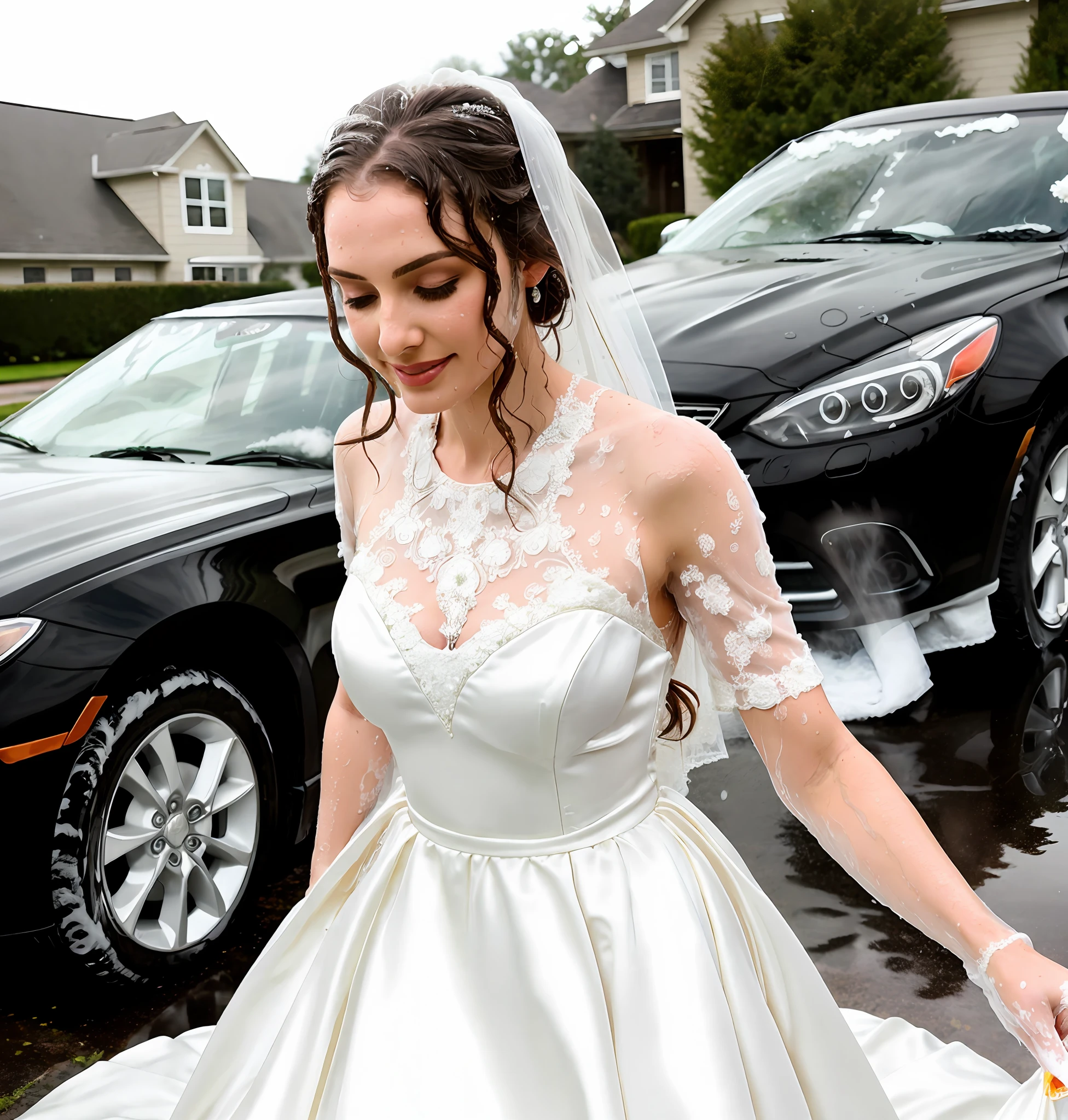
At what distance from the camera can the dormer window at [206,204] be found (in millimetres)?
9586

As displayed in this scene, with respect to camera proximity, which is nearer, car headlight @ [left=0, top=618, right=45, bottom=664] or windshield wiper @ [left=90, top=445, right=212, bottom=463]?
car headlight @ [left=0, top=618, right=45, bottom=664]

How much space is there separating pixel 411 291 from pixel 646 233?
16.1 metres

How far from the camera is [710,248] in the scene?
516 centimetres

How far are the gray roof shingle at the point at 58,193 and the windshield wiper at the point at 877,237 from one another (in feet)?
18.2

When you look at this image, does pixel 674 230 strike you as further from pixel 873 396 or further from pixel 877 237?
pixel 873 396

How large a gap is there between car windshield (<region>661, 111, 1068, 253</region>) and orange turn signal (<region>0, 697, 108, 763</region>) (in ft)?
11.8

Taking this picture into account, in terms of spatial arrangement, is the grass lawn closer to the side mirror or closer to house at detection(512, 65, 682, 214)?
the side mirror

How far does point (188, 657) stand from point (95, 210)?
701 centimetres

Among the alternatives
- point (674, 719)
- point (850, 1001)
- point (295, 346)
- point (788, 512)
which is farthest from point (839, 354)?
point (674, 719)

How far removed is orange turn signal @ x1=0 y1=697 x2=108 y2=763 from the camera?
89.9 inches

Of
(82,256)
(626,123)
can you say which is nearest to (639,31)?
(626,123)

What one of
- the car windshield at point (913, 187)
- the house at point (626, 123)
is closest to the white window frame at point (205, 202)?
the house at point (626, 123)

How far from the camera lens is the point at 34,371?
7.73 m

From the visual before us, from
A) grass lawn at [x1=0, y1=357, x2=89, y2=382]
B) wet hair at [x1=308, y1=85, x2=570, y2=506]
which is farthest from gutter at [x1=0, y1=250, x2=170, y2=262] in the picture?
wet hair at [x1=308, y1=85, x2=570, y2=506]
